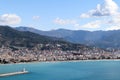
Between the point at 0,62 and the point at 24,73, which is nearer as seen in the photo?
the point at 24,73

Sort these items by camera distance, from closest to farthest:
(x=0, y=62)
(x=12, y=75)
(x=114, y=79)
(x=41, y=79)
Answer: (x=114, y=79), (x=41, y=79), (x=12, y=75), (x=0, y=62)

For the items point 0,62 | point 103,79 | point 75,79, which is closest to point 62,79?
point 75,79

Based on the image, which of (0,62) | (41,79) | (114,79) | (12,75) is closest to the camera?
(114,79)

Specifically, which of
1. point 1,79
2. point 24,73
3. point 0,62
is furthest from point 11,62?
point 1,79

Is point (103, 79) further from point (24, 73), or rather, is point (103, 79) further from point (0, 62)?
point (0, 62)

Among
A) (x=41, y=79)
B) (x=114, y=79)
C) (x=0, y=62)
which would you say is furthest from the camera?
(x=0, y=62)

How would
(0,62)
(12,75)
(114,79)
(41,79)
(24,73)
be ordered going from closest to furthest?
(114,79) < (41,79) < (12,75) < (24,73) < (0,62)

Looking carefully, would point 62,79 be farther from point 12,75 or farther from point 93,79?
point 12,75

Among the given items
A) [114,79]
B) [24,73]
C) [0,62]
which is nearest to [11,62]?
[0,62]

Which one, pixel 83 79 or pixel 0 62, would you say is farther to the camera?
pixel 0 62
